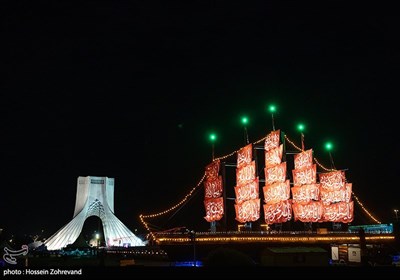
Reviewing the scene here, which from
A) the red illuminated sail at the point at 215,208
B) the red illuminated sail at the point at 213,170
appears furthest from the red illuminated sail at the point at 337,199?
the red illuminated sail at the point at 213,170

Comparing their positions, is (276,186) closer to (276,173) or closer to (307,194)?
(276,173)

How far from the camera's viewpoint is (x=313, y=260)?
20094 millimetres

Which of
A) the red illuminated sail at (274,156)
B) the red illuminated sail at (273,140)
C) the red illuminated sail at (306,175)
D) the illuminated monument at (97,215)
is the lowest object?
the illuminated monument at (97,215)

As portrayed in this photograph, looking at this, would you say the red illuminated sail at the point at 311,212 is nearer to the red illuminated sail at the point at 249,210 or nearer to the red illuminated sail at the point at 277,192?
the red illuminated sail at the point at 277,192

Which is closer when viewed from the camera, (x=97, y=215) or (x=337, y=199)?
(x=337, y=199)

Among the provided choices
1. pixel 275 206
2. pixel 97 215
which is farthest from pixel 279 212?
pixel 97 215

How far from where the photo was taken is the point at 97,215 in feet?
231

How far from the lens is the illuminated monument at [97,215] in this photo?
187ft

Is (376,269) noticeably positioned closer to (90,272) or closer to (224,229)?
(90,272)

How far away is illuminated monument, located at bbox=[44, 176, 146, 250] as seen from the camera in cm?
5688

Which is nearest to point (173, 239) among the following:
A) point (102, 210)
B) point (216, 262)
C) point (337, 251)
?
point (337, 251)

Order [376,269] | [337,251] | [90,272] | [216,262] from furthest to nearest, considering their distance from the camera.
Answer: [337,251], [216,262], [90,272], [376,269]

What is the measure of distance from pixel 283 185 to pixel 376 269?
132 ft

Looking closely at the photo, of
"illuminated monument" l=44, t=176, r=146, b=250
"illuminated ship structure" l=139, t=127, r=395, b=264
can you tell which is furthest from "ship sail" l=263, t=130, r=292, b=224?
"illuminated monument" l=44, t=176, r=146, b=250
